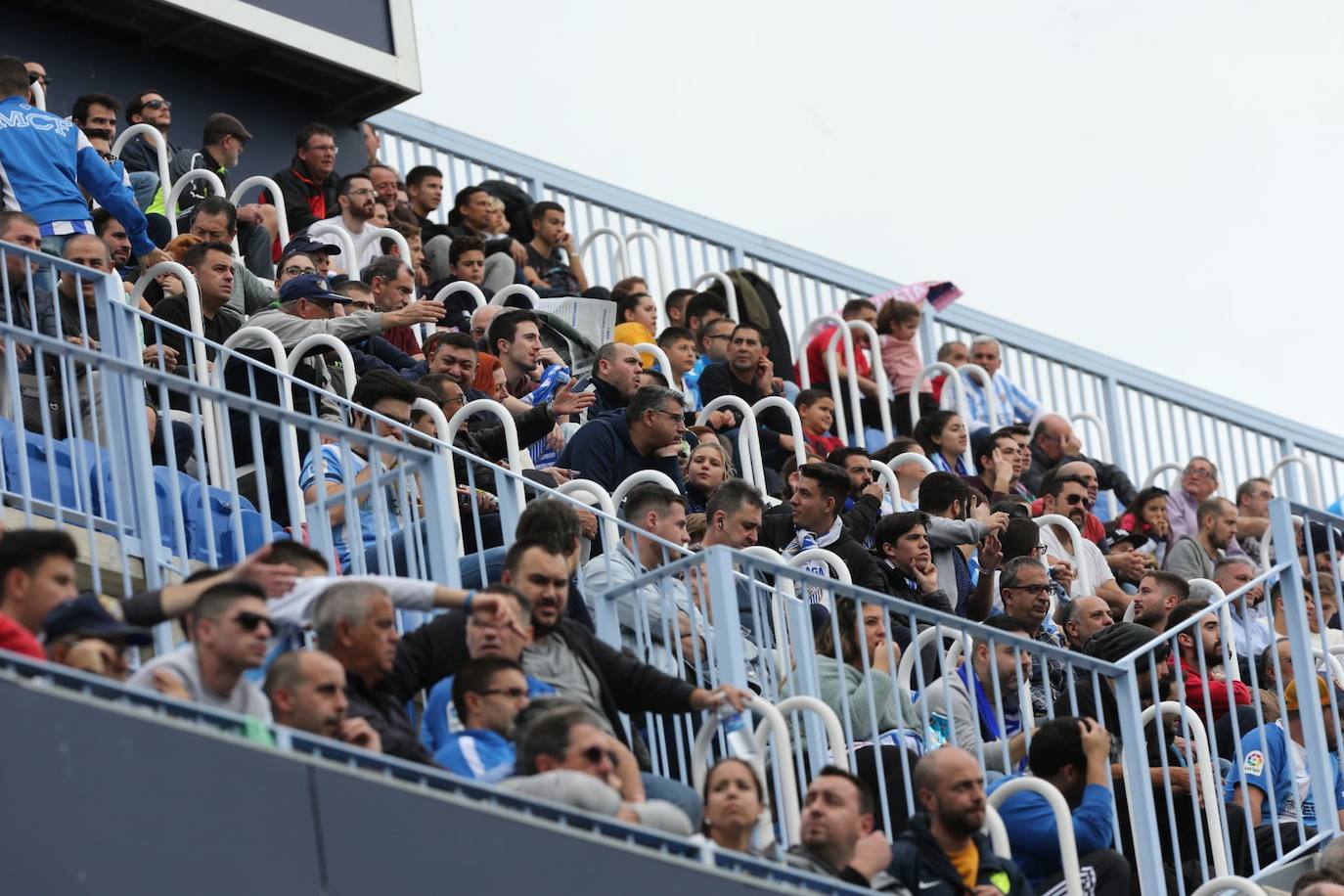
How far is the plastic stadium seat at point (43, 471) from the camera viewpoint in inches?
386

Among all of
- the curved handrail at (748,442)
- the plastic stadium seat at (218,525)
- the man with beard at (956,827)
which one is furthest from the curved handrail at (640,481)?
the man with beard at (956,827)

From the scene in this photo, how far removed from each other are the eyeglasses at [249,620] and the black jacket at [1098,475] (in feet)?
32.3

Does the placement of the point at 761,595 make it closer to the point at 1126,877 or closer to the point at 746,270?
the point at 1126,877

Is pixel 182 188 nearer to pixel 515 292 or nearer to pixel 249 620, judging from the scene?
pixel 515 292

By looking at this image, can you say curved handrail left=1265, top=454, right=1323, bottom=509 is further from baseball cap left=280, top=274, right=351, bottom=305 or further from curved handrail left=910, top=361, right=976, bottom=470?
baseball cap left=280, top=274, right=351, bottom=305

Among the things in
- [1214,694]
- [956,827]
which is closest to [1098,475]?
[1214,694]

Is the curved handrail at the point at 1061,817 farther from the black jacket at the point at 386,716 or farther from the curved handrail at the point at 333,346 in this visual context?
the curved handrail at the point at 333,346

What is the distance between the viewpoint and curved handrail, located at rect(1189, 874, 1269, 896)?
9.95m

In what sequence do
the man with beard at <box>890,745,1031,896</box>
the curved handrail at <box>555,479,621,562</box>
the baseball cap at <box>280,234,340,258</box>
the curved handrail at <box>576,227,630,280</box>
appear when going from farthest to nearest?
the curved handrail at <box>576,227,630,280</box>, the baseball cap at <box>280,234,340,258</box>, the curved handrail at <box>555,479,621,562</box>, the man with beard at <box>890,745,1031,896</box>

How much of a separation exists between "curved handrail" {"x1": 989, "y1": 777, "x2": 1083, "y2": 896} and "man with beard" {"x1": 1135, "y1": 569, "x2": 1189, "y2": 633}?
334 centimetres

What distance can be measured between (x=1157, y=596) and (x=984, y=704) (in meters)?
2.63

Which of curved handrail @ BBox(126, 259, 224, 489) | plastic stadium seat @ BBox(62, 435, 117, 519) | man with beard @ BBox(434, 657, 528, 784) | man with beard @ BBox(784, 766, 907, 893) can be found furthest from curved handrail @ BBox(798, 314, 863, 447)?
man with beard @ BBox(434, 657, 528, 784)

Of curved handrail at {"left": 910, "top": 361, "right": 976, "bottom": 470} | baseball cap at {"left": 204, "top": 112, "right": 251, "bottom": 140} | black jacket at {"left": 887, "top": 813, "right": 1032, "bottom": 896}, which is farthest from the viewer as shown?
curved handrail at {"left": 910, "top": 361, "right": 976, "bottom": 470}

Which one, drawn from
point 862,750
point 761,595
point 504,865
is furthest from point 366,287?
point 504,865
